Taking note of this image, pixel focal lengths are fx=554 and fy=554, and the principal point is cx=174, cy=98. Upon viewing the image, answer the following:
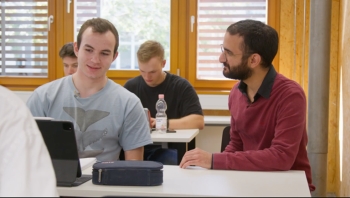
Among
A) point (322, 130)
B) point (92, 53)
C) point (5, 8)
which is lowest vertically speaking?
point (322, 130)

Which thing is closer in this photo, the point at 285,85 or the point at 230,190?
the point at 230,190

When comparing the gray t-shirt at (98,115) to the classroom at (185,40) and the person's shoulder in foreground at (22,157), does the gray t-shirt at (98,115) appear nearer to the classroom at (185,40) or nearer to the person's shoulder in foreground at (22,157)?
the person's shoulder in foreground at (22,157)

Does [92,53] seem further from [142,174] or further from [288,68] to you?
[288,68]

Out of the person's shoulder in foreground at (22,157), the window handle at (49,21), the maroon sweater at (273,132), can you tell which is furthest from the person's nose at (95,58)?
the window handle at (49,21)

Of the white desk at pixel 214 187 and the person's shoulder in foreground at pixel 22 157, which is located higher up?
the person's shoulder in foreground at pixel 22 157

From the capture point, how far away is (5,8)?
598cm

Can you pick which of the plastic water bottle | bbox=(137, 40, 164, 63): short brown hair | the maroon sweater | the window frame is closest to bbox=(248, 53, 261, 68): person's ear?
the maroon sweater

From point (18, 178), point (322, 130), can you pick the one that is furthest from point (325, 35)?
point (18, 178)

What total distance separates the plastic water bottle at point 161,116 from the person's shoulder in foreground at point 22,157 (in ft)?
8.69

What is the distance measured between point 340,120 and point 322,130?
605 millimetres

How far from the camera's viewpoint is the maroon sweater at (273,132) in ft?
7.73

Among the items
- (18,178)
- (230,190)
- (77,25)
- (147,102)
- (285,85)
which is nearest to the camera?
(18,178)

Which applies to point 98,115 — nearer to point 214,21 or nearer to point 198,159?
point 198,159

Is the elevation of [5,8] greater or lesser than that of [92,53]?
greater
